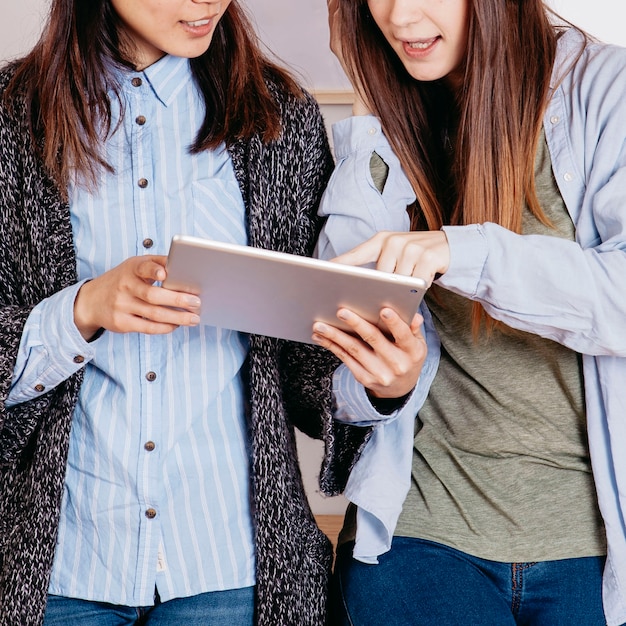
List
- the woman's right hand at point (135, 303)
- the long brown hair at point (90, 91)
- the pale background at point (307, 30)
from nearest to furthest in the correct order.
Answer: the woman's right hand at point (135, 303), the long brown hair at point (90, 91), the pale background at point (307, 30)

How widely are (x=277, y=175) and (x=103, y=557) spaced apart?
54cm

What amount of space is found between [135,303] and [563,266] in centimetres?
48

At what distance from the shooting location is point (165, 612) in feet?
3.53

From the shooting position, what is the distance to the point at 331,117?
1942mm

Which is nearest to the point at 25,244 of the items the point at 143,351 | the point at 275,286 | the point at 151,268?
the point at 143,351

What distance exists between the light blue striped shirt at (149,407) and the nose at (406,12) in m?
0.32

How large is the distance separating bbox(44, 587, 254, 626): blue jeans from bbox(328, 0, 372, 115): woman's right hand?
2.30ft

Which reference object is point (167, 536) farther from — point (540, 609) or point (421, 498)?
point (540, 609)

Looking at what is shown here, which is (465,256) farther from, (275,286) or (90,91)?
(90,91)

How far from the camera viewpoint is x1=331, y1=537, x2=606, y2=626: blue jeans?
1.09m

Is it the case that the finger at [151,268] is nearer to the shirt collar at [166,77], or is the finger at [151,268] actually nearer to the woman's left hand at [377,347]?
the woman's left hand at [377,347]

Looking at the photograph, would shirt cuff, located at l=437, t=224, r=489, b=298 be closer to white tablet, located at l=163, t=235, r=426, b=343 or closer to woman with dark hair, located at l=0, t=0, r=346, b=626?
white tablet, located at l=163, t=235, r=426, b=343

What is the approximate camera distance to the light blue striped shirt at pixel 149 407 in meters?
1.08

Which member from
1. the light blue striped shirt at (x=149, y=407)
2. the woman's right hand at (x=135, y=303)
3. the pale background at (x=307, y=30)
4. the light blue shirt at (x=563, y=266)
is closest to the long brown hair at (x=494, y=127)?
the light blue shirt at (x=563, y=266)
